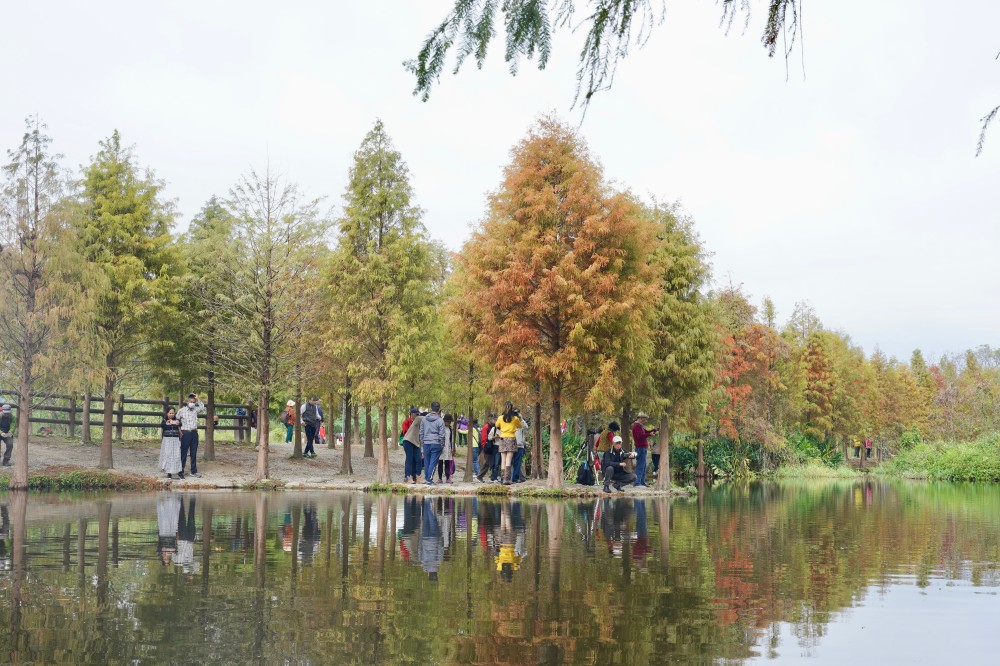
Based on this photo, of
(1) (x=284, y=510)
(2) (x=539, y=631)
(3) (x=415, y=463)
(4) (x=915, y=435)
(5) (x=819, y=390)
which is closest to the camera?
(2) (x=539, y=631)

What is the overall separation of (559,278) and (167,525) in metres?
12.3

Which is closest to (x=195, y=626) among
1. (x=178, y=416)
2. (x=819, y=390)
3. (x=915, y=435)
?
(x=178, y=416)

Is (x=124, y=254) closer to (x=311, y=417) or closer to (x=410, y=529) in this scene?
(x=311, y=417)

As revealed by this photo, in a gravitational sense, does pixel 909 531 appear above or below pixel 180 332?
below

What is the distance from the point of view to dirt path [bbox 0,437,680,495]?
2749 cm

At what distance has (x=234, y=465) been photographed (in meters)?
34.1

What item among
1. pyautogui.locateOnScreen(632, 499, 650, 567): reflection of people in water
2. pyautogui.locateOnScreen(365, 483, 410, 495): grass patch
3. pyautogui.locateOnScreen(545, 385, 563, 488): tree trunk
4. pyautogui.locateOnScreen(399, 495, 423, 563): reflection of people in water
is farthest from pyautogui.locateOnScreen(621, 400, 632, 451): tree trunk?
pyautogui.locateOnScreen(632, 499, 650, 567): reflection of people in water

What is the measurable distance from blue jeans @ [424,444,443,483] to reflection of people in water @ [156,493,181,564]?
6.93m

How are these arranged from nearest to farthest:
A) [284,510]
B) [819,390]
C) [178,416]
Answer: [284,510]
[178,416]
[819,390]

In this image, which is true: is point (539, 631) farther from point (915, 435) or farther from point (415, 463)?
point (915, 435)

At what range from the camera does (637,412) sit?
3167cm

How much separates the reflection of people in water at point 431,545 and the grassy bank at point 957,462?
37464 mm

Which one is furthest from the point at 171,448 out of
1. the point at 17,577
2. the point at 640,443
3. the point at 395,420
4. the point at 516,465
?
the point at 17,577

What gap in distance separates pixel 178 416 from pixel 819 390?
140 feet
